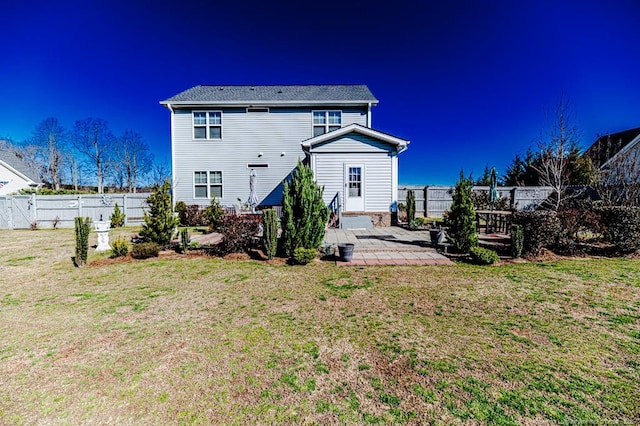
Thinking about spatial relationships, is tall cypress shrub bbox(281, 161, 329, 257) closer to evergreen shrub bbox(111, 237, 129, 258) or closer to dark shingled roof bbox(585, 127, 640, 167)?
evergreen shrub bbox(111, 237, 129, 258)

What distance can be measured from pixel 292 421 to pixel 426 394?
1.21 m

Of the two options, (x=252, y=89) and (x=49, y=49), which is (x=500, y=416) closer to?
(x=252, y=89)

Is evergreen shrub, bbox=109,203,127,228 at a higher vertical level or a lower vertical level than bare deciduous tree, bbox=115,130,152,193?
lower

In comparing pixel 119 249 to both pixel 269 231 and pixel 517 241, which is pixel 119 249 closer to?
pixel 269 231

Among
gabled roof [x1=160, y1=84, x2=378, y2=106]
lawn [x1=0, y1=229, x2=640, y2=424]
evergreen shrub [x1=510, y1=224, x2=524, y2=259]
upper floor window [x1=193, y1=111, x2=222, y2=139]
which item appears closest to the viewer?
lawn [x1=0, y1=229, x2=640, y2=424]

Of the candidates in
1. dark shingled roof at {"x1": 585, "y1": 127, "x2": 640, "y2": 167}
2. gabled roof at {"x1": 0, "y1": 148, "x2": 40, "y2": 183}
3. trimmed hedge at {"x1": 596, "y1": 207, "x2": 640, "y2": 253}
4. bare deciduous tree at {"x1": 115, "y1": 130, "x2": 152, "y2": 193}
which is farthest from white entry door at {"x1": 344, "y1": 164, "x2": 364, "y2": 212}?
bare deciduous tree at {"x1": 115, "y1": 130, "x2": 152, "y2": 193}

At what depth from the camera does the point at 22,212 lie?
14914mm

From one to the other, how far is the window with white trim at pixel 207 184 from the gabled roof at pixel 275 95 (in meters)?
4.08

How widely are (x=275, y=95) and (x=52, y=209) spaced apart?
47.3 ft

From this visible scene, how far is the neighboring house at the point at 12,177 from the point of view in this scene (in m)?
23.6

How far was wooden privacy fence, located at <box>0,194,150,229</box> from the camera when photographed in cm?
1487

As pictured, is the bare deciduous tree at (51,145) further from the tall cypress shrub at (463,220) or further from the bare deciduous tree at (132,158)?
the tall cypress shrub at (463,220)

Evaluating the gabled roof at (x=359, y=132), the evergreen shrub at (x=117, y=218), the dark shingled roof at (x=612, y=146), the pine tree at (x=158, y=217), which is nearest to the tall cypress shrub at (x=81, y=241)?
the pine tree at (x=158, y=217)

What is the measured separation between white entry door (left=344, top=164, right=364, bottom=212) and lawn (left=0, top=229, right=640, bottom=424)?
7551 millimetres
